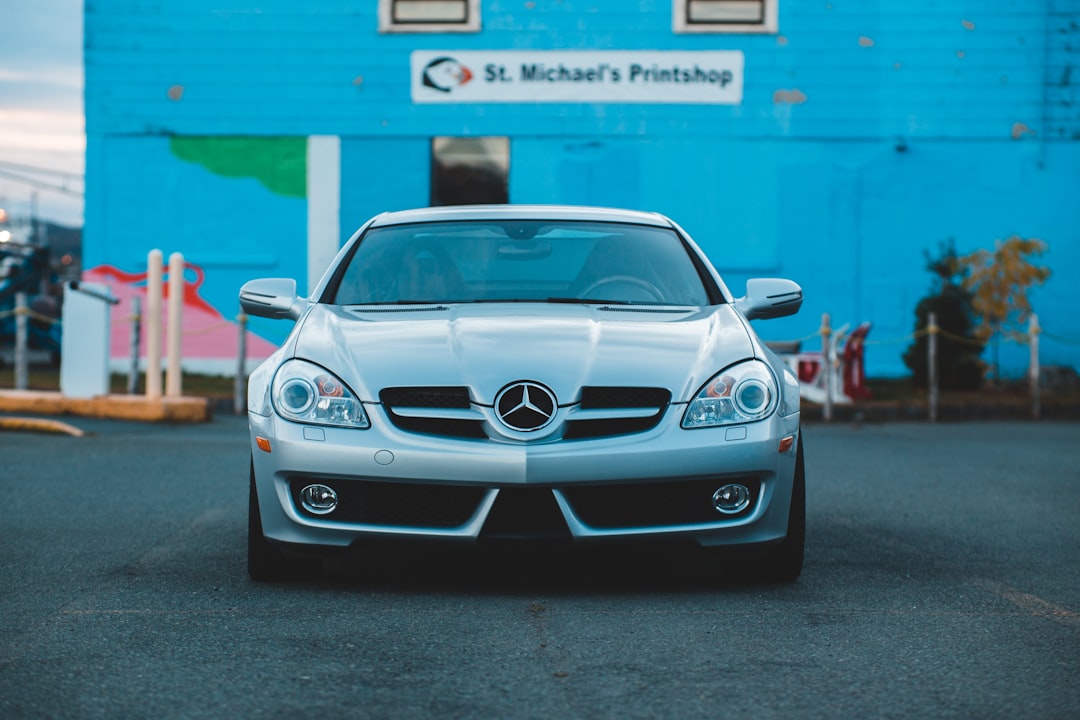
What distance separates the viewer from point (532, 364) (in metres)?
5.18

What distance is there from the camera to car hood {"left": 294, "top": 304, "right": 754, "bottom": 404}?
516 centimetres

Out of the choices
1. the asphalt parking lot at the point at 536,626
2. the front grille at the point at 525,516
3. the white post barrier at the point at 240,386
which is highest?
the front grille at the point at 525,516

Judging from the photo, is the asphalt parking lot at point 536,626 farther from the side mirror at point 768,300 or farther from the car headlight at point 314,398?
the side mirror at point 768,300

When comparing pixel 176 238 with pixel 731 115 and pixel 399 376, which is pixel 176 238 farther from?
pixel 399 376

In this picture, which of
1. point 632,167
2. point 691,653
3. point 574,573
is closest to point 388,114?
point 632,167

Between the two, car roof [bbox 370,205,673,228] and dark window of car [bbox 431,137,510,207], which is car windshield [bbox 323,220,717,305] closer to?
car roof [bbox 370,205,673,228]

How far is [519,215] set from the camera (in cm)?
666

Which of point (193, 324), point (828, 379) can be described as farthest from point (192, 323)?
point (828, 379)

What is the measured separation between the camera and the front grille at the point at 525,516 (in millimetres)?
5035

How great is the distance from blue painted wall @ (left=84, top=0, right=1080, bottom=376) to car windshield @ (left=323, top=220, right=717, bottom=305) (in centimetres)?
1393

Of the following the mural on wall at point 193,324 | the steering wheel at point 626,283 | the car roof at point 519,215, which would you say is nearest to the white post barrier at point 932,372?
the mural on wall at point 193,324

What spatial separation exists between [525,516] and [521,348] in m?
0.60

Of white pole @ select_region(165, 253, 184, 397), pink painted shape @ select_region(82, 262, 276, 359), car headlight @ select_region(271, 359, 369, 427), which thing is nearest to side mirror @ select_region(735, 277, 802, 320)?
car headlight @ select_region(271, 359, 369, 427)

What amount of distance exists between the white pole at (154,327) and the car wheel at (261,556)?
8.82 m
